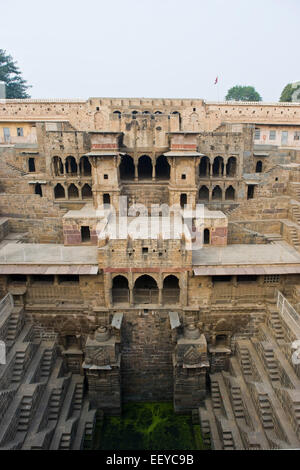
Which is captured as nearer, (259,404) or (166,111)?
(259,404)

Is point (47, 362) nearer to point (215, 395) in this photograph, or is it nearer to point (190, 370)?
point (190, 370)

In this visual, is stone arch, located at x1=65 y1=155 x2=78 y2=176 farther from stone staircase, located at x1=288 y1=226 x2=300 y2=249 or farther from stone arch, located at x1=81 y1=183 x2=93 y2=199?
stone staircase, located at x1=288 y1=226 x2=300 y2=249

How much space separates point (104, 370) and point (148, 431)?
12.5 ft

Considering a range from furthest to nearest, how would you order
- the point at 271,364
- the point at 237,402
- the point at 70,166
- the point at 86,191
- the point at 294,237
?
the point at 86,191
the point at 70,166
the point at 294,237
the point at 237,402
the point at 271,364

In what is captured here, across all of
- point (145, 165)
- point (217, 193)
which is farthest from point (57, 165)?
point (217, 193)

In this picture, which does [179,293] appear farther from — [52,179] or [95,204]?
[52,179]

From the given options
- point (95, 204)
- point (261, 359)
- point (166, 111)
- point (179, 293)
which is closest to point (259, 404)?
point (261, 359)

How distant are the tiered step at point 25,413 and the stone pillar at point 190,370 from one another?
22.8ft

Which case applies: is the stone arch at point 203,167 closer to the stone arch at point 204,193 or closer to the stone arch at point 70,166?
the stone arch at point 204,193

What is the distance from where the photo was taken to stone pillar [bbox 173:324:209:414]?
16203mm

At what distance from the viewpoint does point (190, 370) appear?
16562mm

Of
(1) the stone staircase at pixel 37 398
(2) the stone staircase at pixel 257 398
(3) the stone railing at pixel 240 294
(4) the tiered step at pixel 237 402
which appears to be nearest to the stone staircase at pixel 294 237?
(3) the stone railing at pixel 240 294

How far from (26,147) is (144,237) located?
16.9 metres

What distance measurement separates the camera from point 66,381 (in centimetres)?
1714
